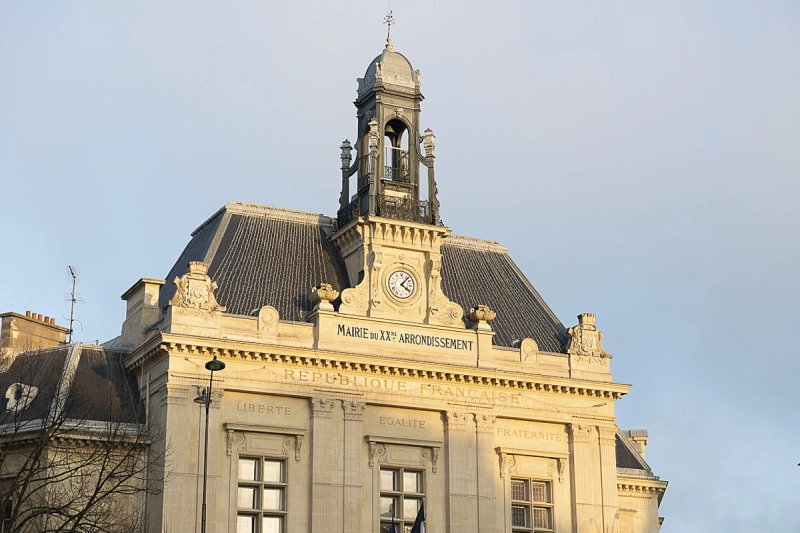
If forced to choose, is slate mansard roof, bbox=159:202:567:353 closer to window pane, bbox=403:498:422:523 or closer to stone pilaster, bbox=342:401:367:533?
stone pilaster, bbox=342:401:367:533

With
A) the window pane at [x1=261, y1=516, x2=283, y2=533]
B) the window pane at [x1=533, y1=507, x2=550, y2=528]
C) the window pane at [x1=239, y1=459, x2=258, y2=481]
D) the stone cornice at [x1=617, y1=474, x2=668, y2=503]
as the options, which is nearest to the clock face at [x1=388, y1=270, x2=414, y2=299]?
the window pane at [x1=239, y1=459, x2=258, y2=481]

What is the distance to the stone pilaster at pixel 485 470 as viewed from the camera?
2002 inches

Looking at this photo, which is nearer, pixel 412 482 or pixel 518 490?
pixel 412 482

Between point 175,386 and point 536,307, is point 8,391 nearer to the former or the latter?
point 175,386

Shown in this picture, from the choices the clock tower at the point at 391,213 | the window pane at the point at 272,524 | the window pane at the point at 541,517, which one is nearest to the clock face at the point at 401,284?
the clock tower at the point at 391,213

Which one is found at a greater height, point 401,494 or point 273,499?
point 401,494

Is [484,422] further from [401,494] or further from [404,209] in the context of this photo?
[404,209]

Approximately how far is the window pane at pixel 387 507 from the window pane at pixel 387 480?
16.0 inches

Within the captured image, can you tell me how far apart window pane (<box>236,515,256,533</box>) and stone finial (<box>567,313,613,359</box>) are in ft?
49.1

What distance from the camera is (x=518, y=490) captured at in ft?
173

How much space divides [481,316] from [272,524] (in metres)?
11.7

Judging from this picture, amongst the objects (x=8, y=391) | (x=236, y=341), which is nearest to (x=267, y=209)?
(x=236, y=341)

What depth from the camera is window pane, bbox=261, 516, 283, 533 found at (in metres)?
47.7

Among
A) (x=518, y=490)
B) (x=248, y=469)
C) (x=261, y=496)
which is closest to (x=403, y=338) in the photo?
(x=518, y=490)
